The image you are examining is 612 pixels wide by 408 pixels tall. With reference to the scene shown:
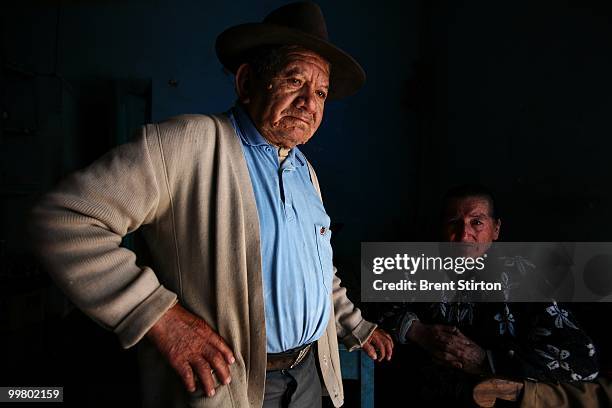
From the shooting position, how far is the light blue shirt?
1.24m

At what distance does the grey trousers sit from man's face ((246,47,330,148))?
695mm

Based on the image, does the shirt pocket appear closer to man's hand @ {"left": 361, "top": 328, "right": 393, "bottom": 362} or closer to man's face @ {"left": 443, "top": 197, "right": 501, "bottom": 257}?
man's hand @ {"left": 361, "top": 328, "right": 393, "bottom": 362}

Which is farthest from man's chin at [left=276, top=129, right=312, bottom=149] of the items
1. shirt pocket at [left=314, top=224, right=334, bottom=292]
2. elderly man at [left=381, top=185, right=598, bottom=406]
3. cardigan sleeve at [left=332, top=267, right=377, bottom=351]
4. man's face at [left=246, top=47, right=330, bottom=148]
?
elderly man at [left=381, top=185, right=598, bottom=406]

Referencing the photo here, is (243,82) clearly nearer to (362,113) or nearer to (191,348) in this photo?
(191,348)

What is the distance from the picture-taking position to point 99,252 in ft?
3.32

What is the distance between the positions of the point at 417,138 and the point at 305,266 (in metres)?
3.62

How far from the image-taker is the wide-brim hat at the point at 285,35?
136 cm

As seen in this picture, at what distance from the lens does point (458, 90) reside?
153 inches

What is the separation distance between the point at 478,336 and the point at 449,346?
18cm

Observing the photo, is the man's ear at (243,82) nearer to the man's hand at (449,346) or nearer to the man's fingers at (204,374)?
the man's fingers at (204,374)

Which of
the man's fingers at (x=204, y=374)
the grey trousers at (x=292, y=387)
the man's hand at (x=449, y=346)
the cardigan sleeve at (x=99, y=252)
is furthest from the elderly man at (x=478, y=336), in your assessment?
the cardigan sleeve at (x=99, y=252)

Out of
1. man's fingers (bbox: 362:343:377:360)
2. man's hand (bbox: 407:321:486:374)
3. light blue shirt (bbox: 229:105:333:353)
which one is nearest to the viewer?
light blue shirt (bbox: 229:105:333:353)

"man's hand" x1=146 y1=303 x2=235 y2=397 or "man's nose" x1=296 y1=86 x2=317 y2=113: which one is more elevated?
"man's nose" x1=296 y1=86 x2=317 y2=113

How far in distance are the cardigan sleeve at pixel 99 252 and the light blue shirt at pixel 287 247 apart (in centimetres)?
31
